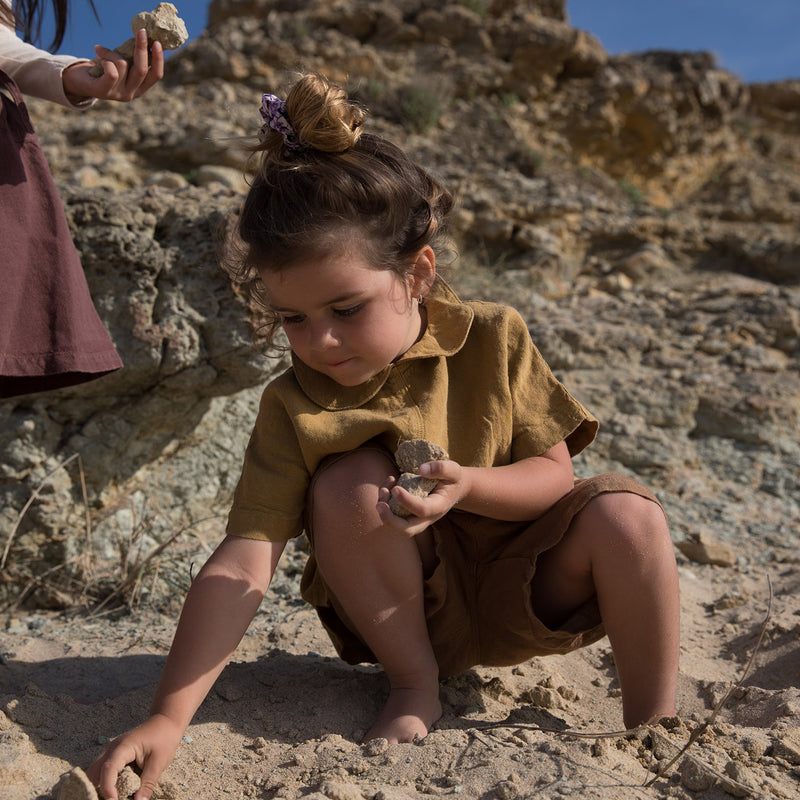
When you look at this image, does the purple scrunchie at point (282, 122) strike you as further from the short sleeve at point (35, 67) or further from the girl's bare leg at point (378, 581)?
the girl's bare leg at point (378, 581)

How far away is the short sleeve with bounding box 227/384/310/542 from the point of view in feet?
5.47

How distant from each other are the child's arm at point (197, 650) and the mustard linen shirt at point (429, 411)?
62 mm

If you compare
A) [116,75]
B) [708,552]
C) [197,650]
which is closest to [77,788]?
[197,650]

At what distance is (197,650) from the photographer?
152 cm

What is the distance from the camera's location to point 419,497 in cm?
141

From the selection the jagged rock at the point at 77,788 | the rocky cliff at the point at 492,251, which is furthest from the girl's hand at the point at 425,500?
the rocky cliff at the point at 492,251

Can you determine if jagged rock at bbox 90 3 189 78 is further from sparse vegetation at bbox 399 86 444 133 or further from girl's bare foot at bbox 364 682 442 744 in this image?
sparse vegetation at bbox 399 86 444 133

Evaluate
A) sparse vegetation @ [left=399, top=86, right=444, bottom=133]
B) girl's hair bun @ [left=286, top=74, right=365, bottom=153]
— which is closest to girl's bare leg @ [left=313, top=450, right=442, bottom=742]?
girl's hair bun @ [left=286, top=74, right=365, bottom=153]

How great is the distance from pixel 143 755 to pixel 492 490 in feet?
2.62

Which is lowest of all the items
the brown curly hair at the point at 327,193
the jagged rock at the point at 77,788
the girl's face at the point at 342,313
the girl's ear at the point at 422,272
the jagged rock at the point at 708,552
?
the jagged rock at the point at 708,552

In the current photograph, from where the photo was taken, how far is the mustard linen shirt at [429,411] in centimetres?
169

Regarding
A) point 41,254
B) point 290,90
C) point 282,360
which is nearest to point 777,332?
point 282,360

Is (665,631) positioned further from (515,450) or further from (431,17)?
(431,17)

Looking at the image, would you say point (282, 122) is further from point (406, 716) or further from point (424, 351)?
point (406, 716)
